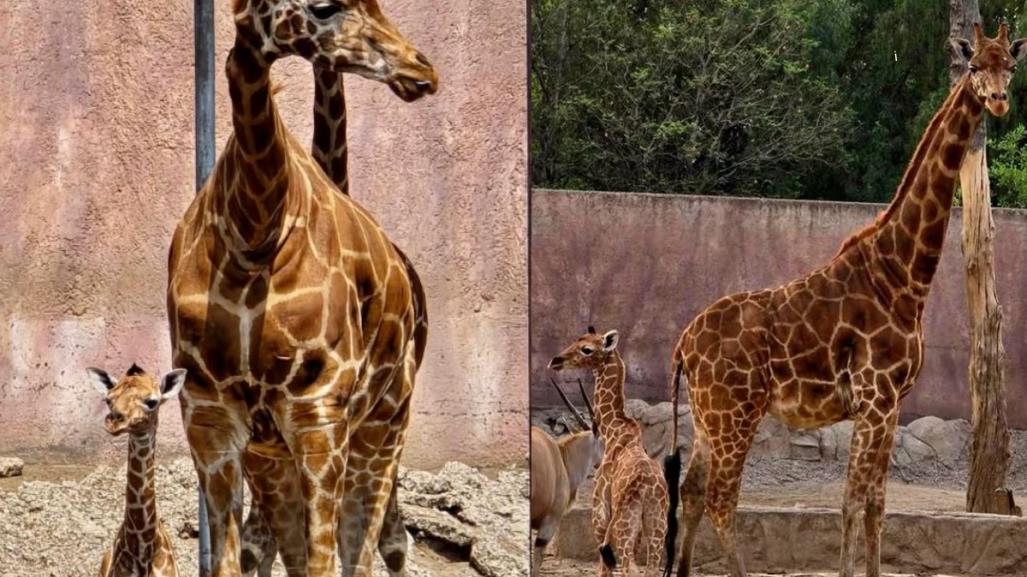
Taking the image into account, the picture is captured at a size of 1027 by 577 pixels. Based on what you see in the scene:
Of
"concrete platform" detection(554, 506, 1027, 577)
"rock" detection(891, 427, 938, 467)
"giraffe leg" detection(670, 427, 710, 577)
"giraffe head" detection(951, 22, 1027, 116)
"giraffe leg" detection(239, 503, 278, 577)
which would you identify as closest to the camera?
"giraffe leg" detection(239, 503, 278, 577)

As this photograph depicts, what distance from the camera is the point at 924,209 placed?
18.5 feet

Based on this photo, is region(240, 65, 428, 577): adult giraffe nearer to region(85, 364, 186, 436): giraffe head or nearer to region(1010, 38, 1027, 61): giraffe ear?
region(85, 364, 186, 436): giraffe head

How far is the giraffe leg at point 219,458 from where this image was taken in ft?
11.3

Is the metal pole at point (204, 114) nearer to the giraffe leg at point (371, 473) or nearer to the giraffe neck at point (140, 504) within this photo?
the giraffe leg at point (371, 473)

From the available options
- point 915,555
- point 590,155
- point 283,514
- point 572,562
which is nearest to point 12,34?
point 283,514

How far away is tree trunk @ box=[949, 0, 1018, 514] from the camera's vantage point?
8.46 meters

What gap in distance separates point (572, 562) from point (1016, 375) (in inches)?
182

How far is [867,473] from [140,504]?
2.19 m

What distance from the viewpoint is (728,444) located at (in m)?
5.86

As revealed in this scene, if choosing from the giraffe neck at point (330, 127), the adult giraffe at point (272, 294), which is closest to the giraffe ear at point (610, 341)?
the giraffe neck at point (330, 127)

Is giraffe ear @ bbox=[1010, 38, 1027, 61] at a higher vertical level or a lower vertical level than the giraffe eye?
higher

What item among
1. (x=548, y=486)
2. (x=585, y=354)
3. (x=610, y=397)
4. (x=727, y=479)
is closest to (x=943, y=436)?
(x=548, y=486)

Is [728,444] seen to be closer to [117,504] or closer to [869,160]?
[117,504]

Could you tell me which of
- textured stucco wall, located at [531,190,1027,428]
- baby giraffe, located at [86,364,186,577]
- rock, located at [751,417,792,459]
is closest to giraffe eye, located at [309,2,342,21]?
baby giraffe, located at [86,364,186,577]
